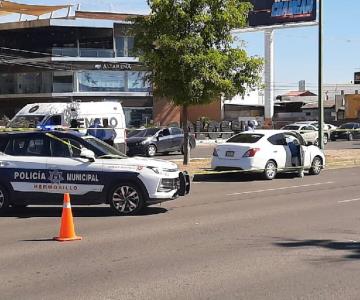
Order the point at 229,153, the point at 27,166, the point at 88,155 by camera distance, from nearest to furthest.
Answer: the point at 88,155, the point at 27,166, the point at 229,153

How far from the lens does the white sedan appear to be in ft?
63.9

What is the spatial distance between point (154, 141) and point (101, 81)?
2512cm

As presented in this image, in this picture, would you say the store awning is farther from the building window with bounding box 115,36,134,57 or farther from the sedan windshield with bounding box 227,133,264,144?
the sedan windshield with bounding box 227,133,264,144

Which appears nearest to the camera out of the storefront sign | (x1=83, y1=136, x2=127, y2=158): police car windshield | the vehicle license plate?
(x1=83, y1=136, x2=127, y2=158): police car windshield

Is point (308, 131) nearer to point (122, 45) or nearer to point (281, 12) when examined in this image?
point (122, 45)

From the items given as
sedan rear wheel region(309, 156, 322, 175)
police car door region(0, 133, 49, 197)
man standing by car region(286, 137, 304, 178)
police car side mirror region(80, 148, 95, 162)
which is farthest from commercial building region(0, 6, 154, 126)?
police car side mirror region(80, 148, 95, 162)

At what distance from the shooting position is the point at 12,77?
188ft

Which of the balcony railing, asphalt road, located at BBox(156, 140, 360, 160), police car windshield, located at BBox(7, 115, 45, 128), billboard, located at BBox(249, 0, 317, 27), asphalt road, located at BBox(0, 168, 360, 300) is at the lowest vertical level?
asphalt road, located at BBox(0, 168, 360, 300)

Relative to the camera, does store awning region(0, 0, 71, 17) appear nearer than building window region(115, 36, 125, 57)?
Yes

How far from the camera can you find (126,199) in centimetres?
1223

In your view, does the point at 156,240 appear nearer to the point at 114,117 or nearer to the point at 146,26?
the point at 146,26

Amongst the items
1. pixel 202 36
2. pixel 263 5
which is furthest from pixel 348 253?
pixel 263 5

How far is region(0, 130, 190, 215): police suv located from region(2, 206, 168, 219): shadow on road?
236mm

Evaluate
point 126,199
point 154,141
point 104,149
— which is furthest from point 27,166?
point 154,141
